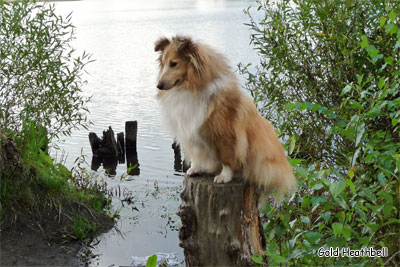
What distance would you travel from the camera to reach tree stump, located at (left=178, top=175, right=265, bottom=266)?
3.43m

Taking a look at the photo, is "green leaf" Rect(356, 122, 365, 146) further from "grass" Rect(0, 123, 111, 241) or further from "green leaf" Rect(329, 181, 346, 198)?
"grass" Rect(0, 123, 111, 241)

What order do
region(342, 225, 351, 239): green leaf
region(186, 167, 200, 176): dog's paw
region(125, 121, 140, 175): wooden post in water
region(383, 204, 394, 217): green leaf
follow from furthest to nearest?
region(125, 121, 140, 175): wooden post in water, region(186, 167, 200, 176): dog's paw, region(383, 204, 394, 217): green leaf, region(342, 225, 351, 239): green leaf

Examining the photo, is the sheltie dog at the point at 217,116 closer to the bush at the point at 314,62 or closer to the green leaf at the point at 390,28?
the green leaf at the point at 390,28

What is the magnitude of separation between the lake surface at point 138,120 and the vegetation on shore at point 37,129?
0.53 m

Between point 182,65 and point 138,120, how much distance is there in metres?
10.9

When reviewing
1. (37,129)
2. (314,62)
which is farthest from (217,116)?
(37,129)

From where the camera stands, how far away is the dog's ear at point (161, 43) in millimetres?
3633

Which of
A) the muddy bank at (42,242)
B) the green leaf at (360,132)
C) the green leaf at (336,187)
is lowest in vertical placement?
the muddy bank at (42,242)

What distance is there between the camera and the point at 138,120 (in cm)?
1422

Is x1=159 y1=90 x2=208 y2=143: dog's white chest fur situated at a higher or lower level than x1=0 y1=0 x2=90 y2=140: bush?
lower

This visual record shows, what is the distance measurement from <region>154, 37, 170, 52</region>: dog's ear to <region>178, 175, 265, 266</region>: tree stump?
999 mm

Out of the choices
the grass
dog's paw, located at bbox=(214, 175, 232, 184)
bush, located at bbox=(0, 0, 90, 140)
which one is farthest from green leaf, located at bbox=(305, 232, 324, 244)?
bush, located at bbox=(0, 0, 90, 140)

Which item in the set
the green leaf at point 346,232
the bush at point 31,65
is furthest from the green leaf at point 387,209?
the bush at point 31,65

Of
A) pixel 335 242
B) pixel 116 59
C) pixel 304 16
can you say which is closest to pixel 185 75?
pixel 335 242
